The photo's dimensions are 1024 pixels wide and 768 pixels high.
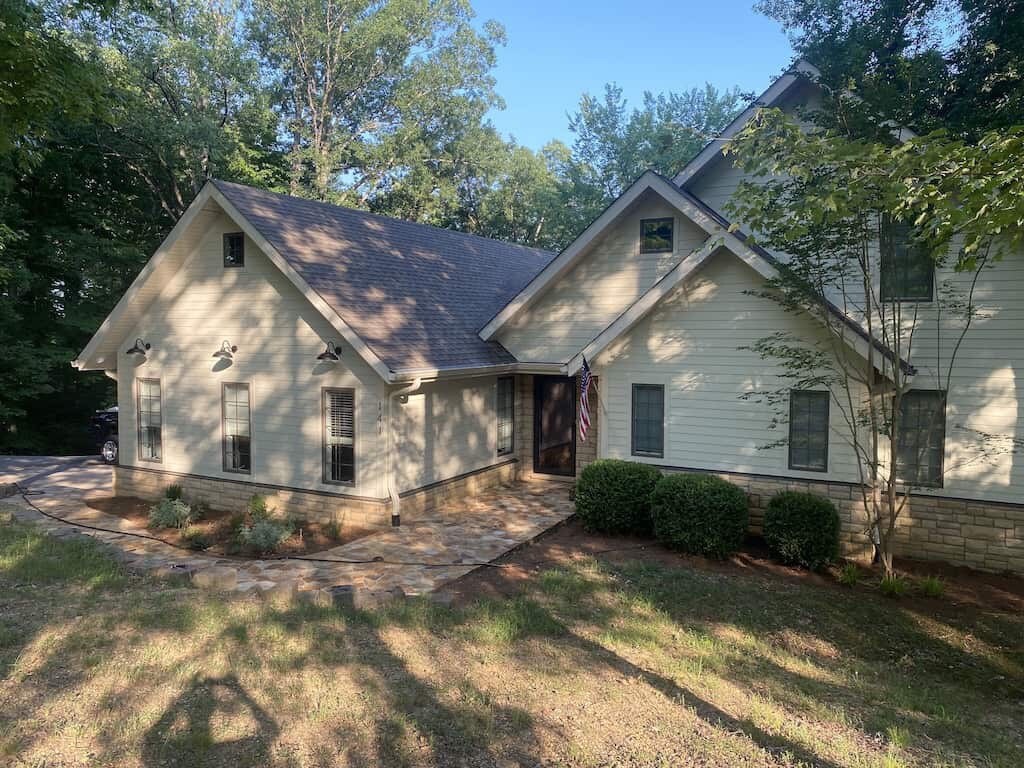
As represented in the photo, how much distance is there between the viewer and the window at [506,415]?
15.2m

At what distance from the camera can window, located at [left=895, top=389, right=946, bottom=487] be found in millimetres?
10523

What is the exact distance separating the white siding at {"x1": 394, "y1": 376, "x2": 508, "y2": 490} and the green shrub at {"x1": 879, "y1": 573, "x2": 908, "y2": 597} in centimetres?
749

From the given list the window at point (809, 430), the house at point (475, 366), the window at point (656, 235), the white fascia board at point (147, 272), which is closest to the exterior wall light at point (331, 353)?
the house at point (475, 366)

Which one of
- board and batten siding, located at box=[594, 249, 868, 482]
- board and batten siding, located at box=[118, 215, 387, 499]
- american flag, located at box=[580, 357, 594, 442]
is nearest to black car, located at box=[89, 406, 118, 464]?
board and batten siding, located at box=[118, 215, 387, 499]

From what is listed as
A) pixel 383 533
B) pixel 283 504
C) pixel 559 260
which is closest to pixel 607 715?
pixel 383 533

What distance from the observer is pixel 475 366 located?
511 inches

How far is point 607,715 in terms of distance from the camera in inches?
218

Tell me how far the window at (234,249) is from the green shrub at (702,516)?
8.77 metres

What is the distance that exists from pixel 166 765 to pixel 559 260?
10.7m

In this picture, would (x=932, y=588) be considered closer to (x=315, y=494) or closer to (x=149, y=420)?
(x=315, y=494)

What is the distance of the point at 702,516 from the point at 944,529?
3.79 m

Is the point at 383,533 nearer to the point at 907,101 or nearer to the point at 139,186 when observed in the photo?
the point at 907,101

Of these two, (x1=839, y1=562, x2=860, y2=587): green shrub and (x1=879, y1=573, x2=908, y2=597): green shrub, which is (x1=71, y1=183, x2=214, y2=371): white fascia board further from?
(x1=879, y1=573, x2=908, y2=597): green shrub

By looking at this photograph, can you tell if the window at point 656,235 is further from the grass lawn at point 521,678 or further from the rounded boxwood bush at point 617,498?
the grass lawn at point 521,678
